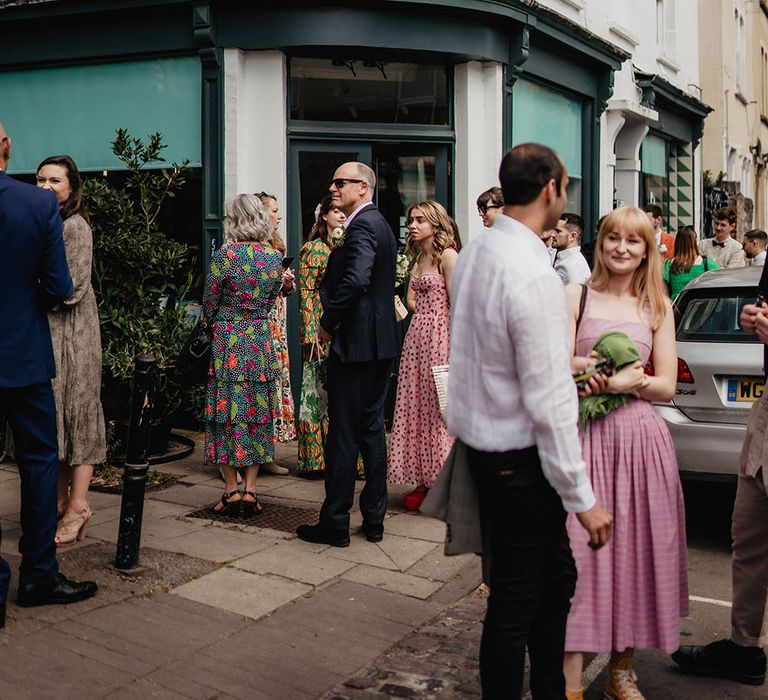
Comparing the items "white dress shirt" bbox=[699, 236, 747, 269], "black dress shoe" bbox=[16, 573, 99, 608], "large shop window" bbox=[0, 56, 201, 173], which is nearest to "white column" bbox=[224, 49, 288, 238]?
"large shop window" bbox=[0, 56, 201, 173]

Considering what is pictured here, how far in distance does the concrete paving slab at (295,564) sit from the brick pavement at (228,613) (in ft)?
0.04

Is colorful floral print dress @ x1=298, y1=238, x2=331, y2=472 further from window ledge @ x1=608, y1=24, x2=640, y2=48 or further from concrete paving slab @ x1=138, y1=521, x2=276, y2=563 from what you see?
window ledge @ x1=608, y1=24, x2=640, y2=48

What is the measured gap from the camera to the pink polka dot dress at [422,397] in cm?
647

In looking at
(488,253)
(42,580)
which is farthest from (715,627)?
(42,580)

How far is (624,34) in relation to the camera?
45.2 ft

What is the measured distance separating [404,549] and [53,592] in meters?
1.96

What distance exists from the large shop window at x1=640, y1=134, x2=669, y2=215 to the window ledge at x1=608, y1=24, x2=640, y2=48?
1629 millimetres

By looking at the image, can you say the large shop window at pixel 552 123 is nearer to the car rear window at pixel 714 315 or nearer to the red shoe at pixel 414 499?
the car rear window at pixel 714 315

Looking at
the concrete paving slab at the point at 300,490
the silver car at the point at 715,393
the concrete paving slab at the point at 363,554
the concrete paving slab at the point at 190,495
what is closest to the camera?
the concrete paving slab at the point at 363,554

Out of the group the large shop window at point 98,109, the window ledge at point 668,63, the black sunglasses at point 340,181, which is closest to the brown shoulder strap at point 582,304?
the black sunglasses at point 340,181

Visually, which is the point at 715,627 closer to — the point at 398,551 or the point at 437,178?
the point at 398,551

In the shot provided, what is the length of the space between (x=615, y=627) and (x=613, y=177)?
11.2 metres

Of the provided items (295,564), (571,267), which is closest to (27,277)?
(295,564)

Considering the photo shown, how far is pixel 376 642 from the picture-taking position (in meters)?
4.34
